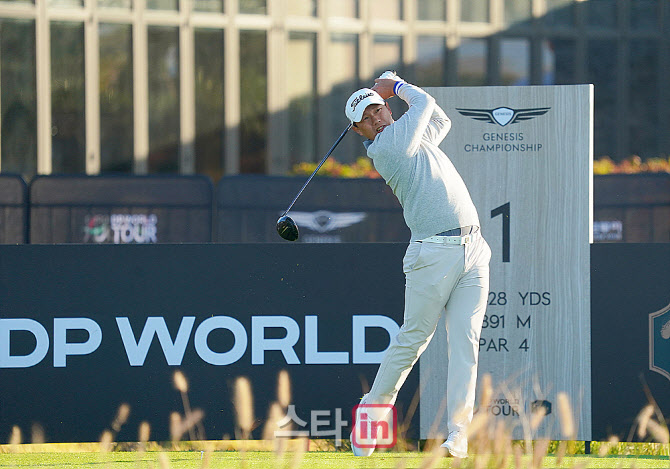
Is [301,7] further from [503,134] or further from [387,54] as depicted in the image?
[503,134]

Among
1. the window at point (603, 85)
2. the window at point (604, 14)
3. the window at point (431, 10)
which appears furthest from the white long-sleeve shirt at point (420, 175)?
the window at point (604, 14)

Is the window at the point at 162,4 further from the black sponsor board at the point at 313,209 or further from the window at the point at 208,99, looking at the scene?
the black sponsor board at the point at 313,209

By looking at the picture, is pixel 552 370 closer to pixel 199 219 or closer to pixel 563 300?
pixel 563 300

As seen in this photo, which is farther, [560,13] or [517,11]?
[560,13]

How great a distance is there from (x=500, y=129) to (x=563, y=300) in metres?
1.13

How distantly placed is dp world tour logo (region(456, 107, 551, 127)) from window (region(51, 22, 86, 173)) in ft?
42.2

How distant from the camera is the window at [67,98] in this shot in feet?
59.0

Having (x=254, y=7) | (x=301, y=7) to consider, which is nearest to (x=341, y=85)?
(x=301, y=7)

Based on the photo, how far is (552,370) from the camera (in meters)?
6.42

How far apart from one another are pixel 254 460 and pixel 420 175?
200cm

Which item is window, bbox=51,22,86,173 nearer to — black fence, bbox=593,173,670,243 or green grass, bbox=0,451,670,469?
black fence, bbox=593,173,670,243

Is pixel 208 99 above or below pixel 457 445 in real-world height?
above

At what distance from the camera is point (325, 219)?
32.4 ft

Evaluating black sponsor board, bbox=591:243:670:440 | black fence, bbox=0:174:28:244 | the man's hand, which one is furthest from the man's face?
black fence, bbox=0:174:28:244
